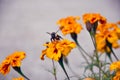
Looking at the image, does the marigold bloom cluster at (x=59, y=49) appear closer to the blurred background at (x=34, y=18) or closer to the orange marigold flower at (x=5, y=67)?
the orange marigold flower at (x=5, y=67)

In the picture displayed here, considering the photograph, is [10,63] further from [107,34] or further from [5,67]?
[107,34]

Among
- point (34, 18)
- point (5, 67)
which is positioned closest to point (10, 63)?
point (5, 67)

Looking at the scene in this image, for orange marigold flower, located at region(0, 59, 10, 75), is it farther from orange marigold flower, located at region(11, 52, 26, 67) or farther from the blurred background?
the blurred background

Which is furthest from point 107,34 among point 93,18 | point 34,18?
point 34,18

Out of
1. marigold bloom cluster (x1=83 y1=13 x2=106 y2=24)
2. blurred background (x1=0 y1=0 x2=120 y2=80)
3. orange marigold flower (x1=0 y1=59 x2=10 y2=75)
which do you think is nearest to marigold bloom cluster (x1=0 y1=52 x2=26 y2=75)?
orange marigold flower (x1=0 y1=59 x2=10 y2=75)

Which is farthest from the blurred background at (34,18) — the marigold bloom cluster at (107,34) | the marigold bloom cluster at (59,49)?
the marigold bloom cluster at (59,49)

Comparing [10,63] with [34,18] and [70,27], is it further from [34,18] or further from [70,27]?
[34,18]

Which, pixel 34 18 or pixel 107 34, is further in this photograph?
pixel 34 18

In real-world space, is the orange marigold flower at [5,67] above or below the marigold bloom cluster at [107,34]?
below

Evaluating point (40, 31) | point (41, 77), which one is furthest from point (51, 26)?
point (41, 77)
